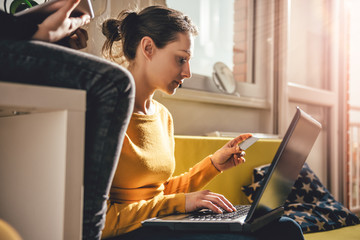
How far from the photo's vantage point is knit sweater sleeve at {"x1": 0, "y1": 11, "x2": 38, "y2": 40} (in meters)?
0.49

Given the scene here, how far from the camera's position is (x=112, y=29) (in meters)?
1.19

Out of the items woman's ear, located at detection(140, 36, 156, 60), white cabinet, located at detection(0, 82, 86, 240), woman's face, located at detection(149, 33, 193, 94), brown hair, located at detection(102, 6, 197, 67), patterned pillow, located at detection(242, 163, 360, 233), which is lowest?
patterned pillow, located at detection(242, 163, 360, 233)

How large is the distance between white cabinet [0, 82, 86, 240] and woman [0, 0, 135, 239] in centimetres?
2

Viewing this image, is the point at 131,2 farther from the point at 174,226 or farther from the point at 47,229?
the point at 47,229

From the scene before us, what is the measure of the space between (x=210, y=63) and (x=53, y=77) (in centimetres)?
161

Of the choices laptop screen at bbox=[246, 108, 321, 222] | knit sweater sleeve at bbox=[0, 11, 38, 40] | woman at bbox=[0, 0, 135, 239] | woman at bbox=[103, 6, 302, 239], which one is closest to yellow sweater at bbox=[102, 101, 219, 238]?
woman at bbox=[103, 6, 302, 239]

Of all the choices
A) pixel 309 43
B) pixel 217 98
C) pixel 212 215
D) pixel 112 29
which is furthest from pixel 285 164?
pixel 309 43

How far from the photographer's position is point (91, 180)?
524mm

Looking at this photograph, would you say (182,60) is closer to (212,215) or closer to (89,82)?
(212,215)

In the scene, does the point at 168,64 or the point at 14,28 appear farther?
the point at 168,64

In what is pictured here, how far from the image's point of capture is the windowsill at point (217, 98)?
1720 mm

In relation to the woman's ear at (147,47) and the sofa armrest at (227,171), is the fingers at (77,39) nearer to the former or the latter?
the woman's ear at (147,47)

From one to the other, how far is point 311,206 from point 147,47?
106 cm

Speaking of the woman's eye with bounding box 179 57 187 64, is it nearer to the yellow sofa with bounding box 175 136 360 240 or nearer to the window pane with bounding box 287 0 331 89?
the yellow sofa with bounding box 175 136 360 240
